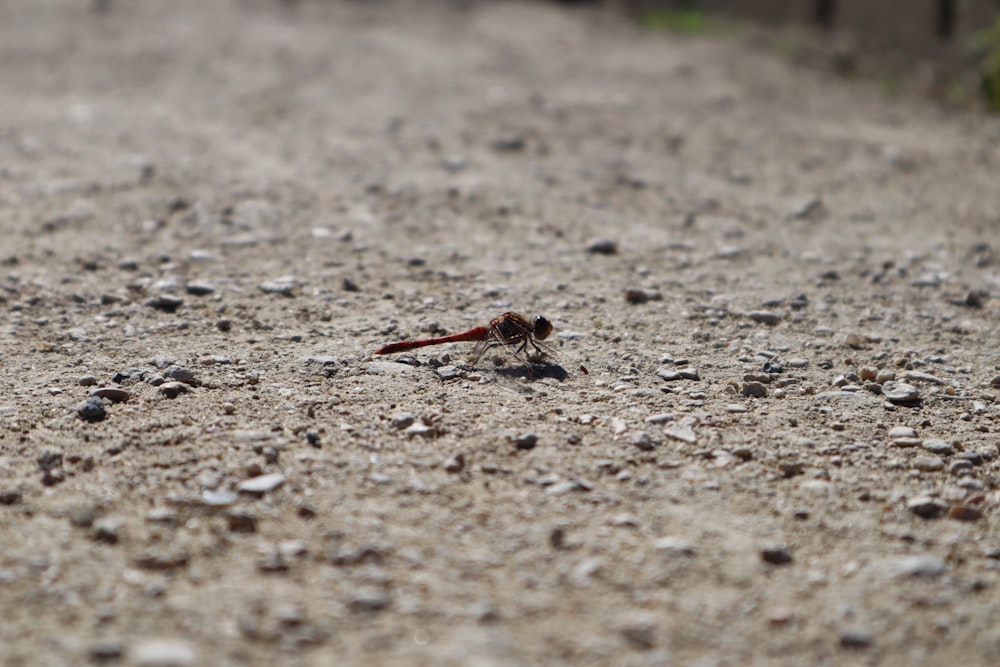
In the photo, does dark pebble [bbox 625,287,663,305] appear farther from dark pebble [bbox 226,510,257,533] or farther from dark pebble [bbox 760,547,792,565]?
dark pebble [bbox 226,510,257,533]

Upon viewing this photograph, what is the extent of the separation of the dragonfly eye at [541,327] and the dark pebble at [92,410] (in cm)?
150

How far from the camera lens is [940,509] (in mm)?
3049

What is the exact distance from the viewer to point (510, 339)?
12.8ft

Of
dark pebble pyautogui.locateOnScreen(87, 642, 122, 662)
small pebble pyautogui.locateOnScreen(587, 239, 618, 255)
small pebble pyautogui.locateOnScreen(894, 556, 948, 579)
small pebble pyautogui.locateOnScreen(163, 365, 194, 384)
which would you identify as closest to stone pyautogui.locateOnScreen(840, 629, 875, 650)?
small pebble pyautogui.locateOnScreen(894, 556, 948, 579)

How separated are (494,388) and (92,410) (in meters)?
1.31

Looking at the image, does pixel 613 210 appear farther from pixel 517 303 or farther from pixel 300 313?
pixel 300 313

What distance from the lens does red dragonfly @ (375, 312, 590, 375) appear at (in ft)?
12.8

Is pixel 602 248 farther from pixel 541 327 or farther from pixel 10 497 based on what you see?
pixel 10 497

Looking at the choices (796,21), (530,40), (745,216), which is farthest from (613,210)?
(796,21)

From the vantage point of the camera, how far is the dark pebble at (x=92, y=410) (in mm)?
3448

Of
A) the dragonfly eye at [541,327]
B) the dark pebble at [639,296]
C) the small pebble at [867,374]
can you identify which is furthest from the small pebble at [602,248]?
the small pebble at [867,374]

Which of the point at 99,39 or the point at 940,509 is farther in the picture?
the point at 99,39

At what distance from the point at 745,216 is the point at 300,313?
2.67m

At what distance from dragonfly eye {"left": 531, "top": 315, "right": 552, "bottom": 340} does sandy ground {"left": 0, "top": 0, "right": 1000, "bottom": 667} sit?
0.44 feet
